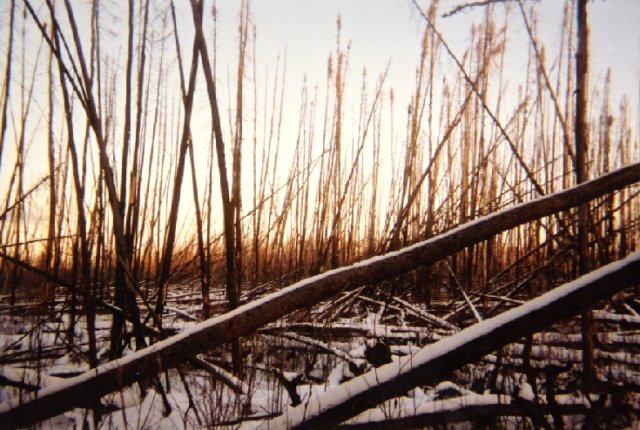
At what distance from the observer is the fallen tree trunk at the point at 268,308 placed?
1.71ft

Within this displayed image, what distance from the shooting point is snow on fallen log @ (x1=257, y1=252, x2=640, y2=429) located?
49cm

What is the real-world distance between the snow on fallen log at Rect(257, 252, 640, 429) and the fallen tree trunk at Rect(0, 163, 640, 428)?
14 cm

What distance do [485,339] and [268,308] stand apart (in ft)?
1.04

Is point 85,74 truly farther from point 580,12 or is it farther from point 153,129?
point 580,12

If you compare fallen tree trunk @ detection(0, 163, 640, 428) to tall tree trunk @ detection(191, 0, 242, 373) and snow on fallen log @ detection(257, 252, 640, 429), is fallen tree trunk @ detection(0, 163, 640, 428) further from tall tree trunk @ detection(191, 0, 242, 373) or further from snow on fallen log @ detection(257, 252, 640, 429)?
tall tree trunk @ detection(191, 0, 242, 373)

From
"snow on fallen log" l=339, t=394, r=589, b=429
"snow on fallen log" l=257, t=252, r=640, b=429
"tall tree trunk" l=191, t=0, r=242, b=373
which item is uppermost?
"tall tree trunk" l=191, t=0, r=242, b=373

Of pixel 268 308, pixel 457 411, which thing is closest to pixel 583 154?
pixel 457 411

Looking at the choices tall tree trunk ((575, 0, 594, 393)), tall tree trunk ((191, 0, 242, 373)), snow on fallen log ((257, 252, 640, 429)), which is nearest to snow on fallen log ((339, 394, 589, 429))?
snow on fallen log ((257, 252, 640, 429))

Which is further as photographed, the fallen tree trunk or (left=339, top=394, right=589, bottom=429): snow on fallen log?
(left=339, top=394, right=589, bottom=429): snow on fallen log

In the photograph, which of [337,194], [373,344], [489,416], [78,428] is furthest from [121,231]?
[337,194]

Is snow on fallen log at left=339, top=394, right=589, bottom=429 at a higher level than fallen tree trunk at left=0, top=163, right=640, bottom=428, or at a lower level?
lower

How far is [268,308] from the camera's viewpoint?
557mm

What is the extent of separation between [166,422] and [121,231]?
0.50 m

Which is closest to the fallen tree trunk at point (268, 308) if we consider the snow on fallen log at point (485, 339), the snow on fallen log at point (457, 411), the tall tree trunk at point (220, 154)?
the snow on fallen log at point (485, 339)
